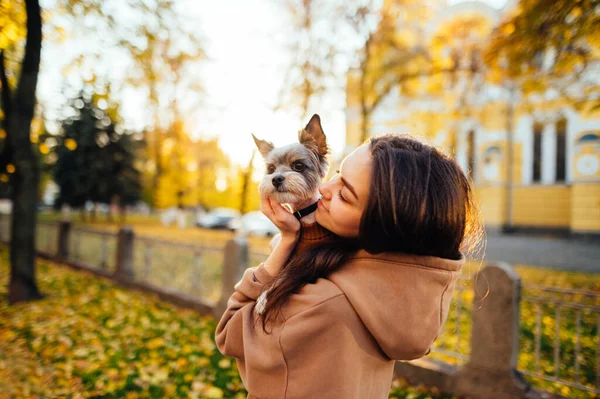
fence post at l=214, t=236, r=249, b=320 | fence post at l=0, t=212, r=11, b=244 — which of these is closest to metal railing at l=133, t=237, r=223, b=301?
fence post at l=214, t=236, r=249, b=320

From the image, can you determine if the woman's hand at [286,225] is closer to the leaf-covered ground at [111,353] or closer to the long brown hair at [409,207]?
the long brown hair at [409,207]

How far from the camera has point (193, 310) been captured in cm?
790

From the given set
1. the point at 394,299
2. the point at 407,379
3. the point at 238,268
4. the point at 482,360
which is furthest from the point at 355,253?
the point at 238,268

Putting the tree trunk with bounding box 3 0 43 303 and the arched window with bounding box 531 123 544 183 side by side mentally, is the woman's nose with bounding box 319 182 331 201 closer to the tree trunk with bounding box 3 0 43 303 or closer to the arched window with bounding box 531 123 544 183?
the tree trunk with bounding box 3 0 43 303

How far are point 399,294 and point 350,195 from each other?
1.27 feet

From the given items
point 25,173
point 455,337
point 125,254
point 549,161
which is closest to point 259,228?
point 125,254

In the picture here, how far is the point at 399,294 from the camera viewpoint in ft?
4.15

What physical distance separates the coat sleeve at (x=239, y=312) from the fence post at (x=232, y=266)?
5.58 meters

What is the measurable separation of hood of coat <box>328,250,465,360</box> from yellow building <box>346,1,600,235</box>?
1356cm

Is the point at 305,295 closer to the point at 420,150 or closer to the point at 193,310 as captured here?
the point at 420,150

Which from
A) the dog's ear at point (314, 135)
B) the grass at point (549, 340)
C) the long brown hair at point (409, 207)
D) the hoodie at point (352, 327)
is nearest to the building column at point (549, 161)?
the grass at point (549, 340)

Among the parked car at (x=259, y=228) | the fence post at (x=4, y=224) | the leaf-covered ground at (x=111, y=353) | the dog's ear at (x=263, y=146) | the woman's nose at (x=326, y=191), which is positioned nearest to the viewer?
the woman's nose at (x=326, y=191)

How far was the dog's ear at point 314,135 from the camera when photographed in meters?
2.34

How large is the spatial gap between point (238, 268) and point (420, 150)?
6.18 metres
